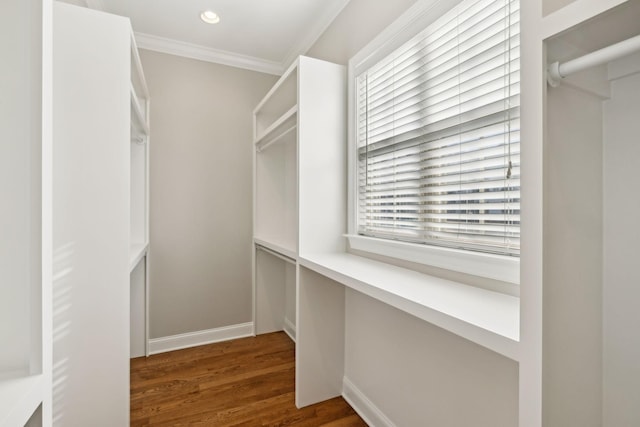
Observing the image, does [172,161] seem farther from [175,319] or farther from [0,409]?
[0,409]

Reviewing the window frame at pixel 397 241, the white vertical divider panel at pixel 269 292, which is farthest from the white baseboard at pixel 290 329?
the window frame at pixel 397 241

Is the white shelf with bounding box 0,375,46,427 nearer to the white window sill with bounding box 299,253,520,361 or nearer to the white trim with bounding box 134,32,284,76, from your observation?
the white window sill with bounding box 299,253,520,361

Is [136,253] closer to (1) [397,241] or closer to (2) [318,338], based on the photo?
(2) [318,338]

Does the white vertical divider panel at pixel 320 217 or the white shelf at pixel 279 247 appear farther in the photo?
the white shelf at pixel 279 247

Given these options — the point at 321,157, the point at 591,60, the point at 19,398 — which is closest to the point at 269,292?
the point at 321,157

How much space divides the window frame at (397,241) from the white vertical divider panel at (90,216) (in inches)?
47.6

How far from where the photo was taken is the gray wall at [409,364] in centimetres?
112

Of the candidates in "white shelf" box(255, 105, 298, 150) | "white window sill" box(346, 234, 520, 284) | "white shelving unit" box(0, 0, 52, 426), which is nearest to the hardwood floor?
"white window sill" box(346, 234, 520, 284)

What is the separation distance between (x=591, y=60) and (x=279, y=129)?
81.8 inches

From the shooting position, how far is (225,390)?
6.80ft

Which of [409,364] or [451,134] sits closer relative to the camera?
[451,134]

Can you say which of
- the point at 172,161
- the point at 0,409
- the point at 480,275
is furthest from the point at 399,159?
the point at 172,161

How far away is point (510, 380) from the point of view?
1046 mm

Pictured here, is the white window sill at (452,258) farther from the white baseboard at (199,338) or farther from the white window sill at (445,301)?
the white baseboard at (199,338)
